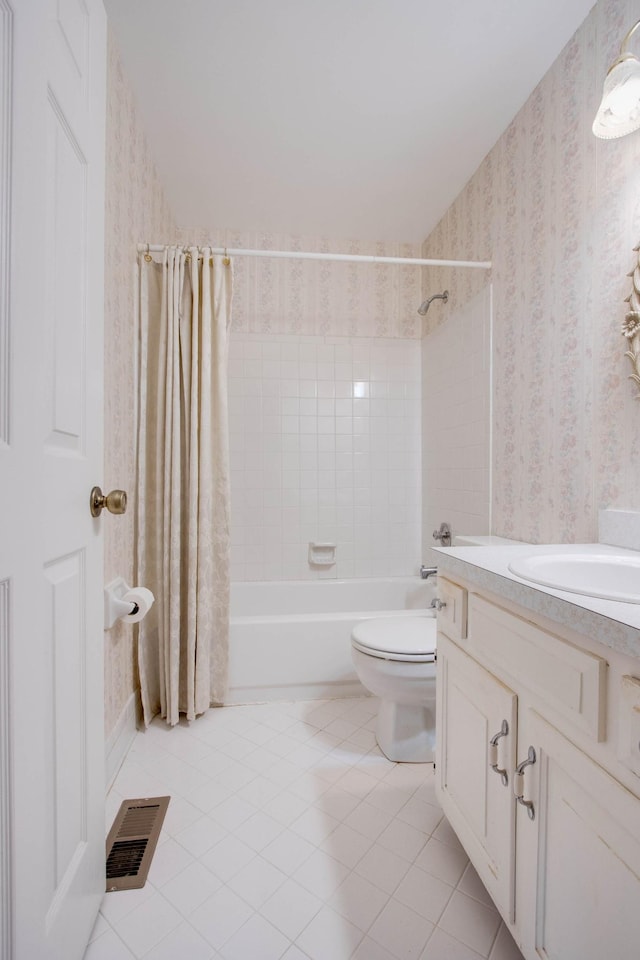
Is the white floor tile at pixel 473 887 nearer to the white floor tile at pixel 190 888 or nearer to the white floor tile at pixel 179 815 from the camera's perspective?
the white floor tile at pixel 190 888

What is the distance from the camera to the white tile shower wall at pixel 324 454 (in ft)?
8.79

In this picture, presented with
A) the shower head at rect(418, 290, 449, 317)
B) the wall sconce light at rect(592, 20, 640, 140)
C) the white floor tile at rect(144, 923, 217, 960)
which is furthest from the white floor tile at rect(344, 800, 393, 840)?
the shower head at rect(418, 290, 449, 317)

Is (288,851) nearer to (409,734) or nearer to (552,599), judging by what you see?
(409,734)

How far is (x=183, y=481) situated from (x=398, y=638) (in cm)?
106

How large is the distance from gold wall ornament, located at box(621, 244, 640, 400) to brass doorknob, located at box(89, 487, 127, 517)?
1.25 metres

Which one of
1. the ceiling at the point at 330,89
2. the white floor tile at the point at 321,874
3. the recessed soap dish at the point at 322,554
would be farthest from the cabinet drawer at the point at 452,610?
the ceiling at the point at 330,89

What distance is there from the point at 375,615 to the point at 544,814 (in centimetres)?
132

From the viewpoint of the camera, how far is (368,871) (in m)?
1.14

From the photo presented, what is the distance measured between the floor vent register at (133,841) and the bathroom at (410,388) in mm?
46

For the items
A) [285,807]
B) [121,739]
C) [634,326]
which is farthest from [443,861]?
[634,326]

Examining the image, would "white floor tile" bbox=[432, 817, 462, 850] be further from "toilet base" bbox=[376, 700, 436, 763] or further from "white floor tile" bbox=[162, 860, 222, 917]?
"white floor tile" bbox=[162, 860, 222, 917]

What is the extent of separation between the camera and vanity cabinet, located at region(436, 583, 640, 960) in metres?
0.60

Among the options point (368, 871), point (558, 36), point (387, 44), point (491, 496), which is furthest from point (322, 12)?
point (368, 871)

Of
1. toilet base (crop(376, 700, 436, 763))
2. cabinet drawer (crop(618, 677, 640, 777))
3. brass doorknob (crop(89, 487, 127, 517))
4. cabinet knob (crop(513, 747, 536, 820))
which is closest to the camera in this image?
cabinet drawer (crop(618, 677, 640, 777))
